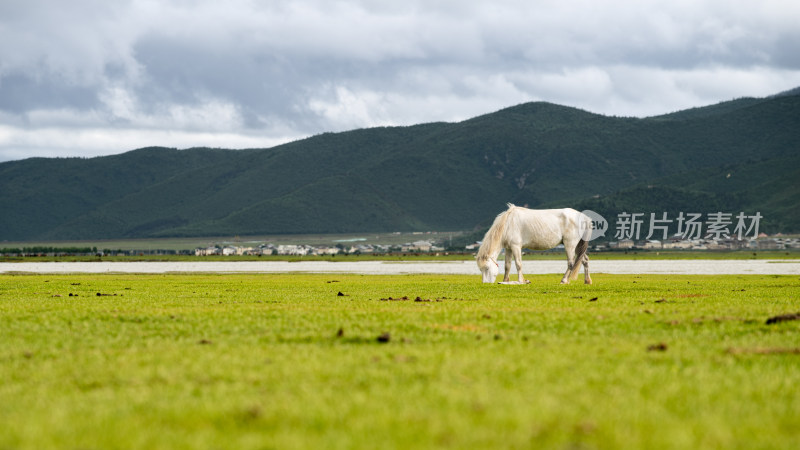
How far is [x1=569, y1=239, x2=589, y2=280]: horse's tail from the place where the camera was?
1651 inches

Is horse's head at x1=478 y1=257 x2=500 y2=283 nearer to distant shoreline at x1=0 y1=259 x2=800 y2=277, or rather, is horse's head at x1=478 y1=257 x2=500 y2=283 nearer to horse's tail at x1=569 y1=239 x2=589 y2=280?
horse's tail at x1=569 y1=239 x2=589 y2=280

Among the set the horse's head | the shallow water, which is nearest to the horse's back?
the horse's head

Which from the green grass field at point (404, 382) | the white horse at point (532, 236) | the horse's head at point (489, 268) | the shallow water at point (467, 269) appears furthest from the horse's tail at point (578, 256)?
the green grass field at point (404, 382)

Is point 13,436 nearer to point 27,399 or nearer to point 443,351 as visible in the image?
point 27,399

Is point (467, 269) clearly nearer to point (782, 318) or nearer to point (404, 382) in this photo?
point (782, 318)

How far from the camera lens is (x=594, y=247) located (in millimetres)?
187500

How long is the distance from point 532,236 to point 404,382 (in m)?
31.5

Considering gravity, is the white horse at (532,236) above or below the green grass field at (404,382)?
above

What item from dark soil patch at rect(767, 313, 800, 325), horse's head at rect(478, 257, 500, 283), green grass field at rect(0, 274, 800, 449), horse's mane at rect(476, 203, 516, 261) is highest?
horse's mane at rect(476, 203, 516, 261)

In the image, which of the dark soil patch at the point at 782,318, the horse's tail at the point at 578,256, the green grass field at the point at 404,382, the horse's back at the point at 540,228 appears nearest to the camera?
the green grass field at the point at 404,382

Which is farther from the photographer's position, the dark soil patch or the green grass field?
the dark soil patch

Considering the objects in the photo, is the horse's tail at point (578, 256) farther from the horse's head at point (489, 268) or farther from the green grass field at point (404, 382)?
the green grass field at point (404, 382)

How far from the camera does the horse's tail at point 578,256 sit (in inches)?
1651

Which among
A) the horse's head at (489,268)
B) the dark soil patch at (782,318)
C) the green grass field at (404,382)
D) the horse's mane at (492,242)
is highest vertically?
the horse's mane at (492,242)
